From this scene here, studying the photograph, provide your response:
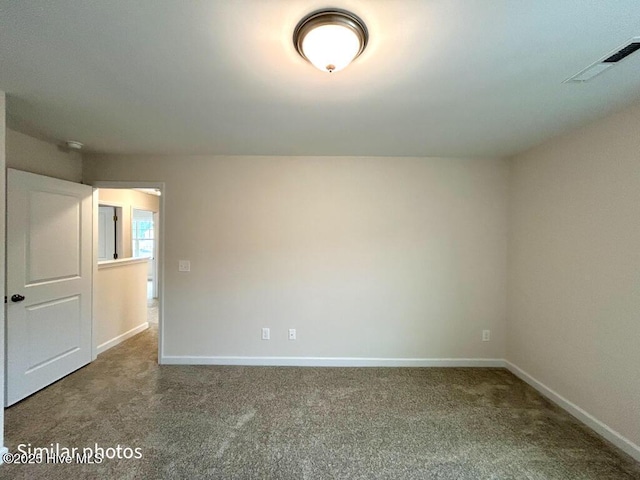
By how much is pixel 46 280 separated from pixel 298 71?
9.99 ft

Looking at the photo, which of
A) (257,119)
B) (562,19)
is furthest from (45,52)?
(562,19)

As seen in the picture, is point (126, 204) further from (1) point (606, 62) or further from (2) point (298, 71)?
(1) point (606, 62)

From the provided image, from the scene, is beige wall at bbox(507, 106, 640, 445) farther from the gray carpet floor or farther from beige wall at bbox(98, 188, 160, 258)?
beige wall at bbox(98, 188, 160, 258)

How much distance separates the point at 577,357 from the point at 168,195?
4.28 m

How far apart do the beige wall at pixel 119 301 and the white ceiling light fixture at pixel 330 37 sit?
359cm

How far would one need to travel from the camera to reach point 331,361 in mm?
3213

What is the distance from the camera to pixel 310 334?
3.23 meters

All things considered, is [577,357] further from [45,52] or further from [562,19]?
[45,52]

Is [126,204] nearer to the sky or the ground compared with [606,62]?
nearer to the ground

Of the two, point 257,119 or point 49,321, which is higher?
point 257,119

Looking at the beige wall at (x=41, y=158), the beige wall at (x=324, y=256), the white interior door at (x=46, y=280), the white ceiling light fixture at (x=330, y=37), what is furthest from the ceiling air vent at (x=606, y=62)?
the beige wall at (x=41, y=158)

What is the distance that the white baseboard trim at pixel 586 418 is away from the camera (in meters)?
1.90

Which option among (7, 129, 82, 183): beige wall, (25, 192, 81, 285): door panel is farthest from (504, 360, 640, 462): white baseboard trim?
(7, 129, 82, 183): beige wall

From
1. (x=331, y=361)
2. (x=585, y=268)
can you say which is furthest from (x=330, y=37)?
(x=331, y=361)
